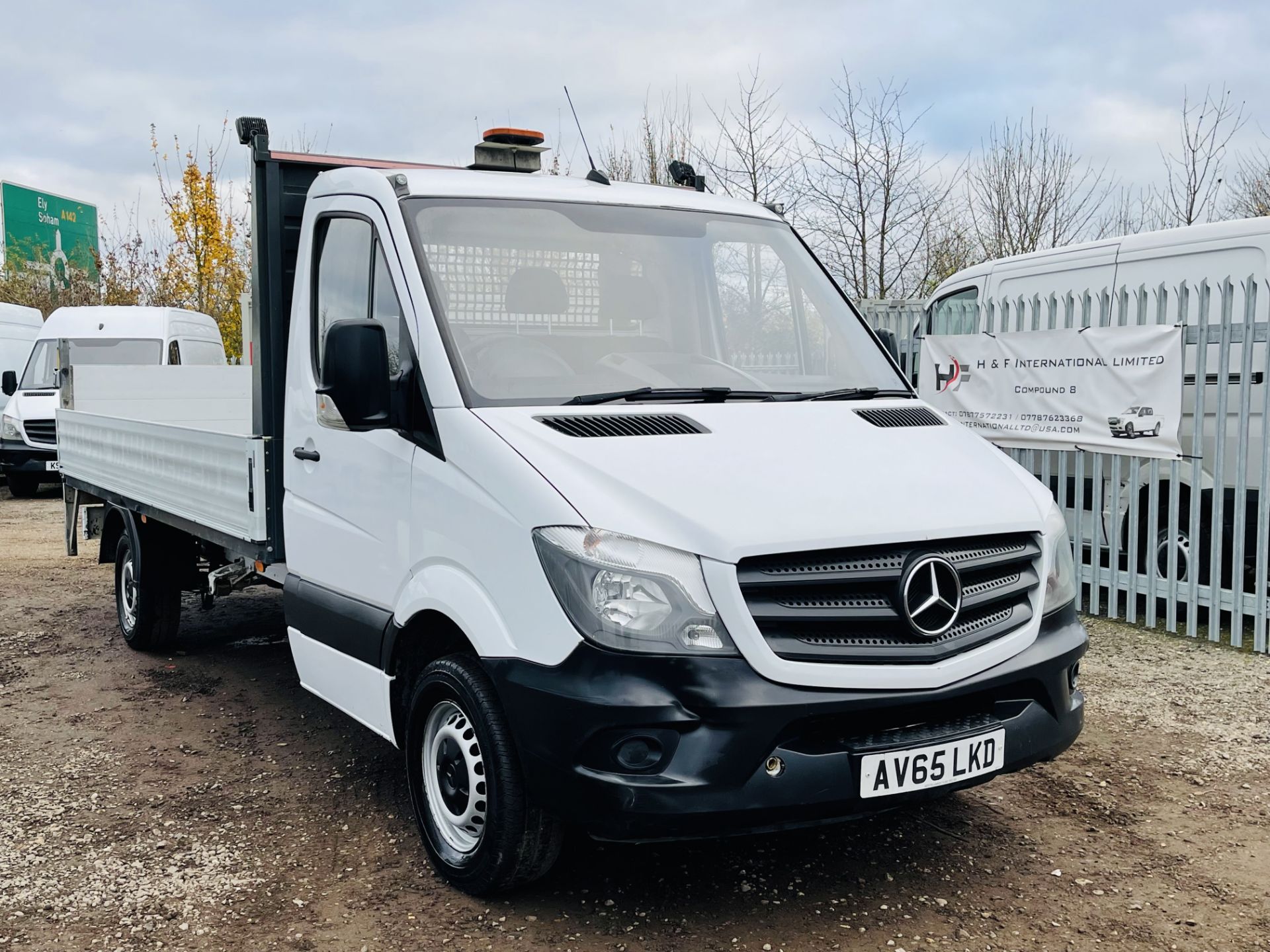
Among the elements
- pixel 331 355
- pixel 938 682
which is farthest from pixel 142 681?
pixel 938 682

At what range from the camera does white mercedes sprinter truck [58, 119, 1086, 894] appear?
3.04 m

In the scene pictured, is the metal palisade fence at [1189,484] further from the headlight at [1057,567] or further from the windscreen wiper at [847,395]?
the headlight at [1057,567]

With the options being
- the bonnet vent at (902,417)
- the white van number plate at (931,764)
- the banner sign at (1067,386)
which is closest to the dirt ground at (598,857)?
the white van number plate at (931,764)

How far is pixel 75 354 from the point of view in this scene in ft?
50.3

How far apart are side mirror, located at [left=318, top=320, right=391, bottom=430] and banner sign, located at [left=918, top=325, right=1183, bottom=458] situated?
16.3ft

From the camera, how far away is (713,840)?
404 centimetres

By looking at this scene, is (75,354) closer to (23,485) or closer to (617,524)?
(23,485)

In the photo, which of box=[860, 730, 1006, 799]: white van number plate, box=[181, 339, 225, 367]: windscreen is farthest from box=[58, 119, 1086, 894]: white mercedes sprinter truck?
box=[181, 339, 225, 367]: windscreen

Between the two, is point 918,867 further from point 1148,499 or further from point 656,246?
point 1148,499

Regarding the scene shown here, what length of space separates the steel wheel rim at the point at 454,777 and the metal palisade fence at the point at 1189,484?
4842mm

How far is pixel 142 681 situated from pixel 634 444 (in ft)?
13.5

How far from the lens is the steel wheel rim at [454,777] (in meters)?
3.51

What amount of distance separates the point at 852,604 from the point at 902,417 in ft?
3.28

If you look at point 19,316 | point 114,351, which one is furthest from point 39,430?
point 19,316
